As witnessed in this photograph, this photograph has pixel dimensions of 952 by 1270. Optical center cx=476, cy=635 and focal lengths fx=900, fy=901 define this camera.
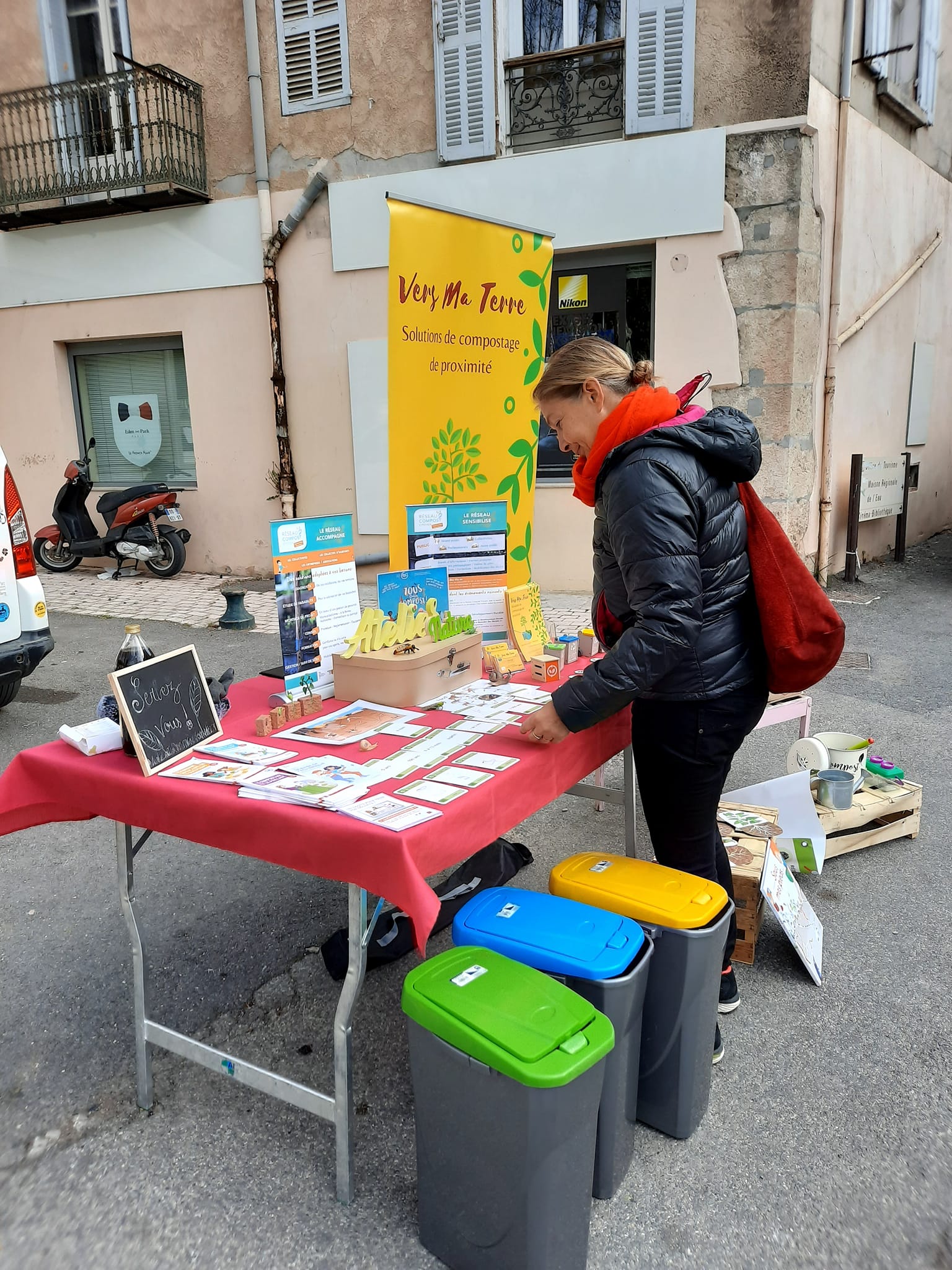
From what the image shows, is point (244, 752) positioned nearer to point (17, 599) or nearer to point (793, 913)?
point (793, 913)

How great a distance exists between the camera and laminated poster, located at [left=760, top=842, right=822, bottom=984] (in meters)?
2.73

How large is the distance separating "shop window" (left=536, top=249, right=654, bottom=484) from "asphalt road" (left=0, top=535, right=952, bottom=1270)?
5.55 meters

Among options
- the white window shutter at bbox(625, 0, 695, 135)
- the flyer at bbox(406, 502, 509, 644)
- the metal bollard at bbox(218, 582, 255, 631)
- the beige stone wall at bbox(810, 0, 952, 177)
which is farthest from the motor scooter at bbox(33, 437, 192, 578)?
the beige stone wall at bbox(810, 0, 952, 177)

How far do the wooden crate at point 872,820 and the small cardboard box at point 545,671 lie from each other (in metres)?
1.38

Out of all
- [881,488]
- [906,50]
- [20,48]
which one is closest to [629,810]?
[881,488]

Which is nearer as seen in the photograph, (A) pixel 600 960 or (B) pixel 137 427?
(A) pixel 600 960

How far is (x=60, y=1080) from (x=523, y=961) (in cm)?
143

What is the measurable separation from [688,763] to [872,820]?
1.85m

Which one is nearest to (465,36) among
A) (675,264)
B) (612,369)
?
(675,264)

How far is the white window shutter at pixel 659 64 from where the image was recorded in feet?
24.1

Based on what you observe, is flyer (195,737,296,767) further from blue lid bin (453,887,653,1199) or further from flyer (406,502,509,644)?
flyer (406,502,509,644)

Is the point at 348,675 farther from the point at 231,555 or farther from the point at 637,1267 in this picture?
the point at 231,555

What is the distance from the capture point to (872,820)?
3693mm

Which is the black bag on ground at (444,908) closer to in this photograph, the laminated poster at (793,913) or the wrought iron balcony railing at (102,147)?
the laminated poster at (793,913)
